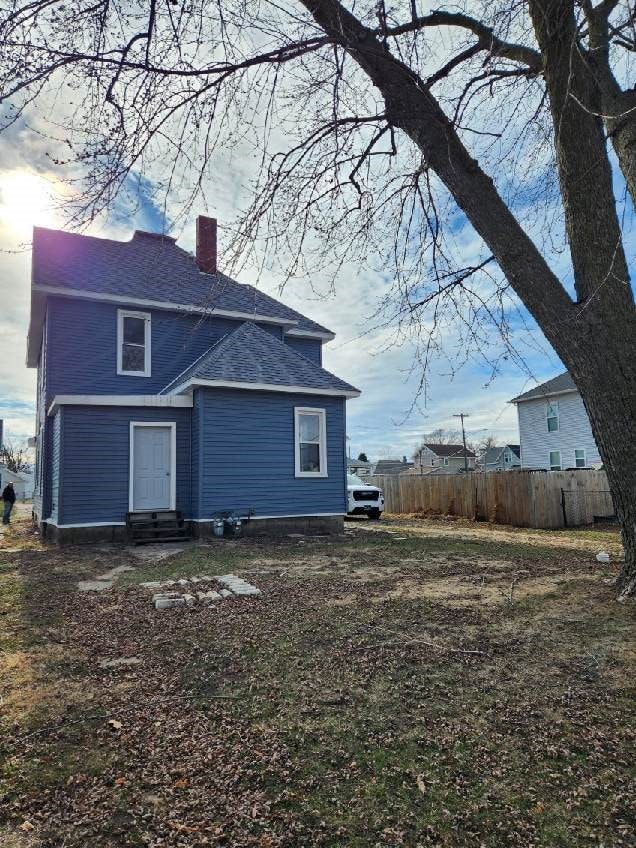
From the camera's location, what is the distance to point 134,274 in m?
13.6

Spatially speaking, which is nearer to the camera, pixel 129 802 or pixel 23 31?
pixel 129 802

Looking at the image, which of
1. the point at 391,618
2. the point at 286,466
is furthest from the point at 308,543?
the point at 391,618

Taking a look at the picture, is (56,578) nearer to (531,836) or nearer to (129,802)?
(129,802)

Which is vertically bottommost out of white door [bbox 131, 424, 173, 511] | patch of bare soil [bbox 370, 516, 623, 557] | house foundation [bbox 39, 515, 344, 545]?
patch of bare soil [bbox 370, 516, 623, 557]

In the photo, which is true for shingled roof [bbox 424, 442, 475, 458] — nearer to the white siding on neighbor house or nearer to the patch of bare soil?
the white siding on neighbor house

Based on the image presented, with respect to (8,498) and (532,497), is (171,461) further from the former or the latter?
(532,497)

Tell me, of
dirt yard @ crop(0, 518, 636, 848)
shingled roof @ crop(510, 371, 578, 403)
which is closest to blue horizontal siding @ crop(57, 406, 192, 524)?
dirt yard @ crop(0, 518, 636, 848)

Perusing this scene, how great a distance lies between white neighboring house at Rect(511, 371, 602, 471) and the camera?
2606 centimetres

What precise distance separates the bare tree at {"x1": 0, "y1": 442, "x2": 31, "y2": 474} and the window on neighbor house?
55864mm

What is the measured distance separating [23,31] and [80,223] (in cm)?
140

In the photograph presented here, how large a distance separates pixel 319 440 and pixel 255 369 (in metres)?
2.35

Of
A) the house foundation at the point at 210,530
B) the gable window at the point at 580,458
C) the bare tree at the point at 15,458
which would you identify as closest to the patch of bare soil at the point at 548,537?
the house foundation at the point at 210,530

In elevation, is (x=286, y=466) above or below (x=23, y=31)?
below

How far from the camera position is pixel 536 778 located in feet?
7.63
